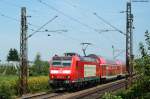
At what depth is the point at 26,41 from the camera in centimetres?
3866

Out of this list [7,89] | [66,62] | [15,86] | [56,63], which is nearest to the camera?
[7,89]

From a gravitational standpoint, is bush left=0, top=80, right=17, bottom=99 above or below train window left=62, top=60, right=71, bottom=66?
below

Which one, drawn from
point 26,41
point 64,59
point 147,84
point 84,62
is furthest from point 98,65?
point 147,84

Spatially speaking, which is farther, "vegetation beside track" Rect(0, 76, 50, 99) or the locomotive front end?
the locomotive front end

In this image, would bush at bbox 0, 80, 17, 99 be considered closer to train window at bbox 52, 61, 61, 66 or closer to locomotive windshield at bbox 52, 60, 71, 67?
train window at bbox 52, 61, 61, 66

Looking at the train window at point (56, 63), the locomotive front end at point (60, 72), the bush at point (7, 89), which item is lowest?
the bush at point (7, 89)

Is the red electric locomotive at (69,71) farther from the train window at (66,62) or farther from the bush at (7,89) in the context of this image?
the bush at (7,89)

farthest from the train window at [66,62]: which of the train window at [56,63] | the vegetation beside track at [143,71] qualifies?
the vegetation beside track at [143,71]

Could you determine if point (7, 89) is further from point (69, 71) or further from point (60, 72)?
point (69, 71)

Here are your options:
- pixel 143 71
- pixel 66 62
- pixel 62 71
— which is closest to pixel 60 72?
pixel 62 71

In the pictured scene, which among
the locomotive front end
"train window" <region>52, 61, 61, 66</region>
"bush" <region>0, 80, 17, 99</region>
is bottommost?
"bush" <region>0, 80, 17, 99</region>

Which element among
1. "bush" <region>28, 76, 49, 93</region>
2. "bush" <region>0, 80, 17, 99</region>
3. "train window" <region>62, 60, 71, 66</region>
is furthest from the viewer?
"bush" <region>28, 76, 49, 93</region>

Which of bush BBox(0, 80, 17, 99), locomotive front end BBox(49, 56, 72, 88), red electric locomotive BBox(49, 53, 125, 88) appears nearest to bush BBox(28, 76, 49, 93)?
red electric locomotive BBox(49, 53, 125, 88)

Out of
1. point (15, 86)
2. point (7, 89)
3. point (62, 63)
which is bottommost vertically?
point (7, 89)
